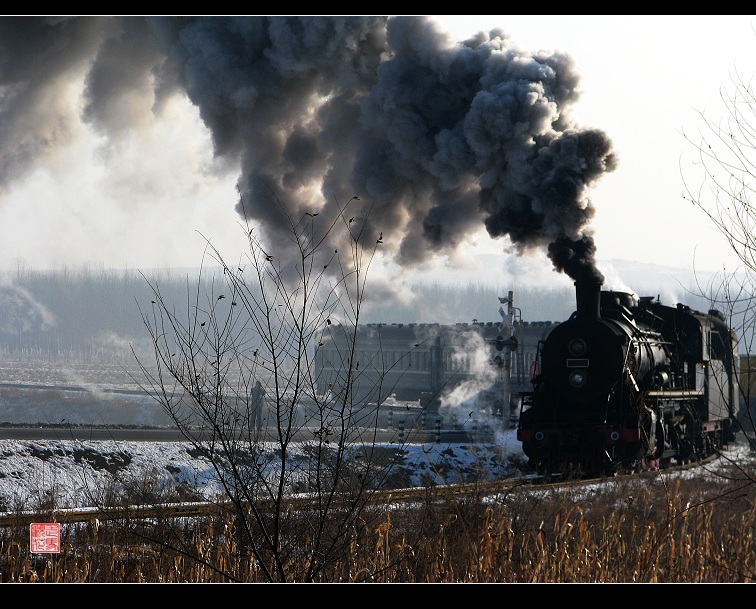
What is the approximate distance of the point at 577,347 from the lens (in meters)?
15.8

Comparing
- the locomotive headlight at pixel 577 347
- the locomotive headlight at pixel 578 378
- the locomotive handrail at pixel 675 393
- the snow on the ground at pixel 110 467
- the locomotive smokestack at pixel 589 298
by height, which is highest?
the locomotive smokestack at pixel 589 298

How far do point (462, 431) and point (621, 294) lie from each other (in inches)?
455

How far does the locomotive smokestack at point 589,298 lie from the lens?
15852 mm

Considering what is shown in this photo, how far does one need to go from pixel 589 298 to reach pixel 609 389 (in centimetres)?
179

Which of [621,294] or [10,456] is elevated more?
[621,294]

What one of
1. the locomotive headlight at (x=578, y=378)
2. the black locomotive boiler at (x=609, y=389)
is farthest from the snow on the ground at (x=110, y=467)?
the locomotive headlight at (x=578, y=378)

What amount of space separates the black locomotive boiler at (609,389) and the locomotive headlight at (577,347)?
2 cm

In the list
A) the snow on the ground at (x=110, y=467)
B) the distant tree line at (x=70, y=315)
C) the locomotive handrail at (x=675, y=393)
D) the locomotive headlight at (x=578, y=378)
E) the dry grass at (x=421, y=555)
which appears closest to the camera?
the dry grass at (x=421, y=555)

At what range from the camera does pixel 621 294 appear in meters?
16.8

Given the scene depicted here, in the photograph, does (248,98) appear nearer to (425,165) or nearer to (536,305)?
(425,165)

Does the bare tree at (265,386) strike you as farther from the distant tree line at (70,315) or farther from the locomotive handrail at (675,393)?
the distant tree line at (70,315)

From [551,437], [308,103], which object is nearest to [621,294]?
[551,437]

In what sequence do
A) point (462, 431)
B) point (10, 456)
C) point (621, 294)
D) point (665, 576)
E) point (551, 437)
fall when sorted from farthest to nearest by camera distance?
point (462, 431)
point (621, 294)
point (551, 437)
point (10, 456)
point (665, 576)

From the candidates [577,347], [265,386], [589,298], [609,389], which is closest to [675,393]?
[609,389]
